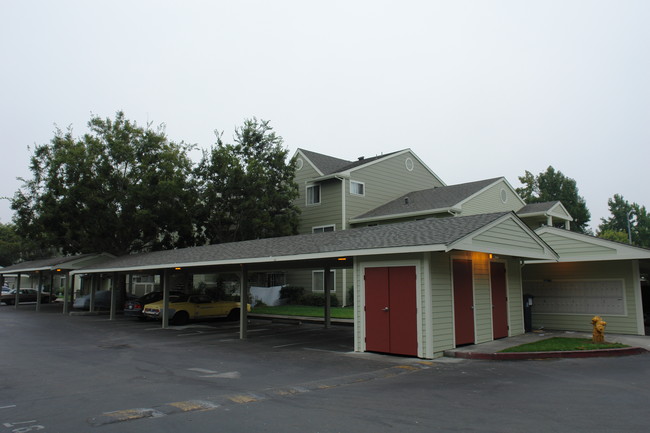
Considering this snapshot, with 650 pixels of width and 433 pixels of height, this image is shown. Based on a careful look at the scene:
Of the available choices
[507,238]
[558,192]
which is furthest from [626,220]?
[507,238]

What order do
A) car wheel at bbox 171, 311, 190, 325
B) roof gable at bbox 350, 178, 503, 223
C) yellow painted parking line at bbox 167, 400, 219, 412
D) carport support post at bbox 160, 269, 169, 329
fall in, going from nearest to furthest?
yellow painted parking line at bbox 167, 400, 219, 412
carport support post at bbox 160, 269, 169, 329
car wheel at bbox 171, 311, 190, 325
roof gable at bbox 350, 178, 503, 223

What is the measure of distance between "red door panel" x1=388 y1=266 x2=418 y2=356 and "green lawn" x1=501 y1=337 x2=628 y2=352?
2456 mm

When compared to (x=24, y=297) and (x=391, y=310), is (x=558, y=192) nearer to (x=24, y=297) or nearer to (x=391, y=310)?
(x=391, y=310)

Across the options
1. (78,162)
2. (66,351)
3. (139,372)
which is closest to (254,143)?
(78,162)

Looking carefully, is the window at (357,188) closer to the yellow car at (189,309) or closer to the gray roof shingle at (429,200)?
the gray roof shingle at (429,200)

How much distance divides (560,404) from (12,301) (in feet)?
153

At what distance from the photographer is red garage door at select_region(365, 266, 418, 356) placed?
12.2 m

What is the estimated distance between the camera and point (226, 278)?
38281 millimetres

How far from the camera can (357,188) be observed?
30.2 m

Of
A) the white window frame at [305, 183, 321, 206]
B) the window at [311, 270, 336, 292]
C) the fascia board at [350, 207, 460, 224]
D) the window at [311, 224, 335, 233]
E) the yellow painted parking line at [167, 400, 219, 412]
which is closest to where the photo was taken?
the yellow painted parking line at [167, 400, 219, 412]

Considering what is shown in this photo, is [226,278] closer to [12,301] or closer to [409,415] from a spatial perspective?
[12,301]

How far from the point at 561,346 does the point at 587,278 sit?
5567 mm

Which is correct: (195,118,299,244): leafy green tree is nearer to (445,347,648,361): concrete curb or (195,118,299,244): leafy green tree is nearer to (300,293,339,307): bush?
(300,293,339,307): bush

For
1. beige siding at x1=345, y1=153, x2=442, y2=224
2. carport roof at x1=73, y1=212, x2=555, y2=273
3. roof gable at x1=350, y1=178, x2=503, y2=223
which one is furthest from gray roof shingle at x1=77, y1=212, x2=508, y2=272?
beige siding at x1=345, y1=153, x2=442, y2=224
